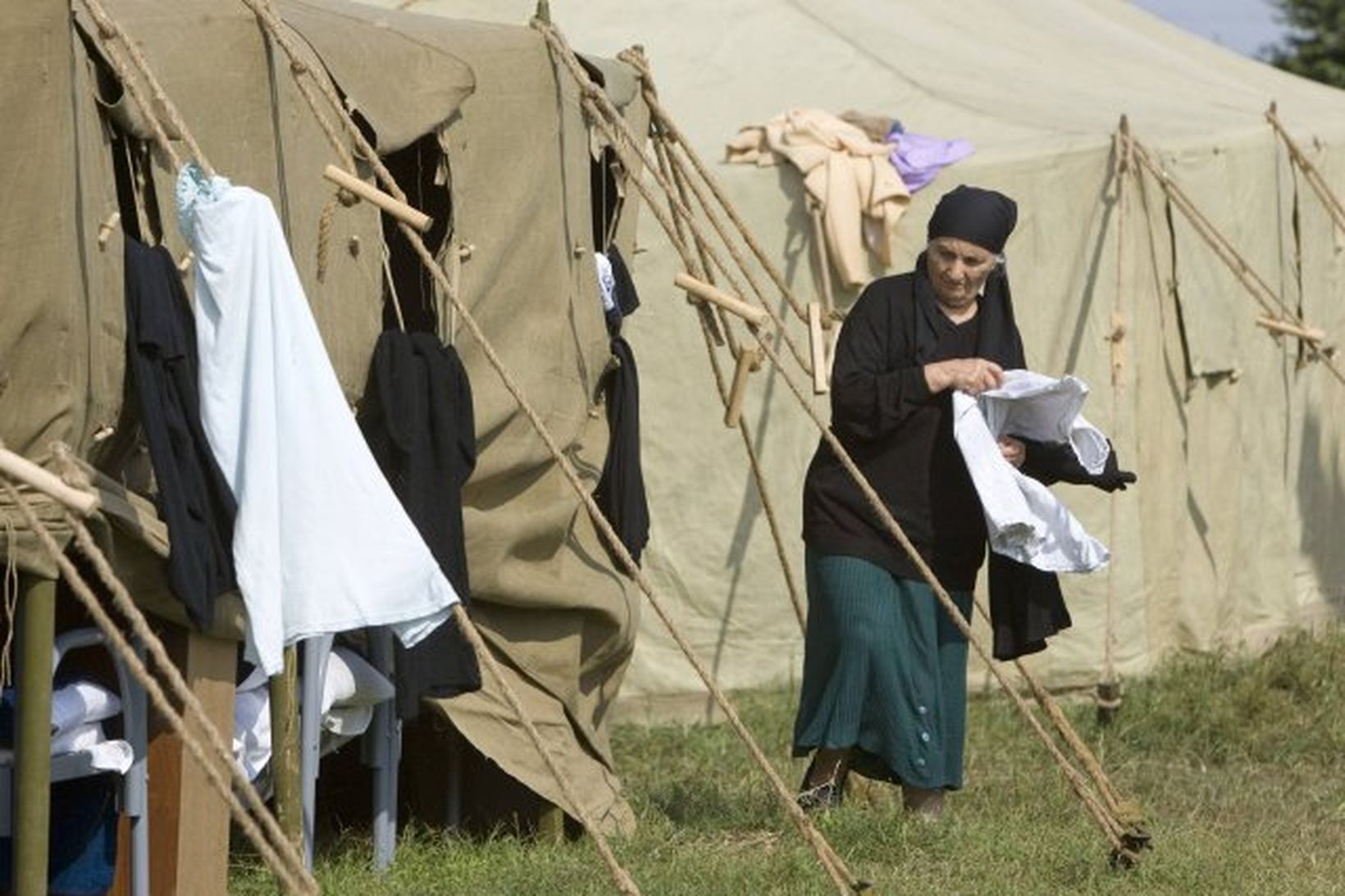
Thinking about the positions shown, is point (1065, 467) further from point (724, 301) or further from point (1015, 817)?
point (724, 301)

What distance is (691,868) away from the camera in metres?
6.64

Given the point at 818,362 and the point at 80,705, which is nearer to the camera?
the point at 80,705

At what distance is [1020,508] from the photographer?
6930 mm

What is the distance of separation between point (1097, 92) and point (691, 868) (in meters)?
4.60

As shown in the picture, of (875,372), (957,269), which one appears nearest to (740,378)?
(875,372)

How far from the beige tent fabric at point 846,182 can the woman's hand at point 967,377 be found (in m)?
2.15

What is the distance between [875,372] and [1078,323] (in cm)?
245

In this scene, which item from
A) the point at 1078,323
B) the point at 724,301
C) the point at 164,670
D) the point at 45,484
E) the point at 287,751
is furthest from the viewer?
the point at 1078,323

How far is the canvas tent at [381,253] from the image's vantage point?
17.0ft

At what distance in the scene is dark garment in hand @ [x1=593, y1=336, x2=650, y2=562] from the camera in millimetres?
7234

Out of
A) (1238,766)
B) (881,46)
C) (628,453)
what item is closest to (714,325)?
(628,453)

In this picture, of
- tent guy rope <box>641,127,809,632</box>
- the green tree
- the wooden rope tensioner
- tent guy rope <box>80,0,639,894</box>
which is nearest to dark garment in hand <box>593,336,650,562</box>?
tent guy rope <box>641,127,809,632</box>

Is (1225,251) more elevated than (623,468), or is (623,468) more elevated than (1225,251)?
(1225,251)

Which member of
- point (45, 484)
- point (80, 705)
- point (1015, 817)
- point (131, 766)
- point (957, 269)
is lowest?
point (1015, 817)
